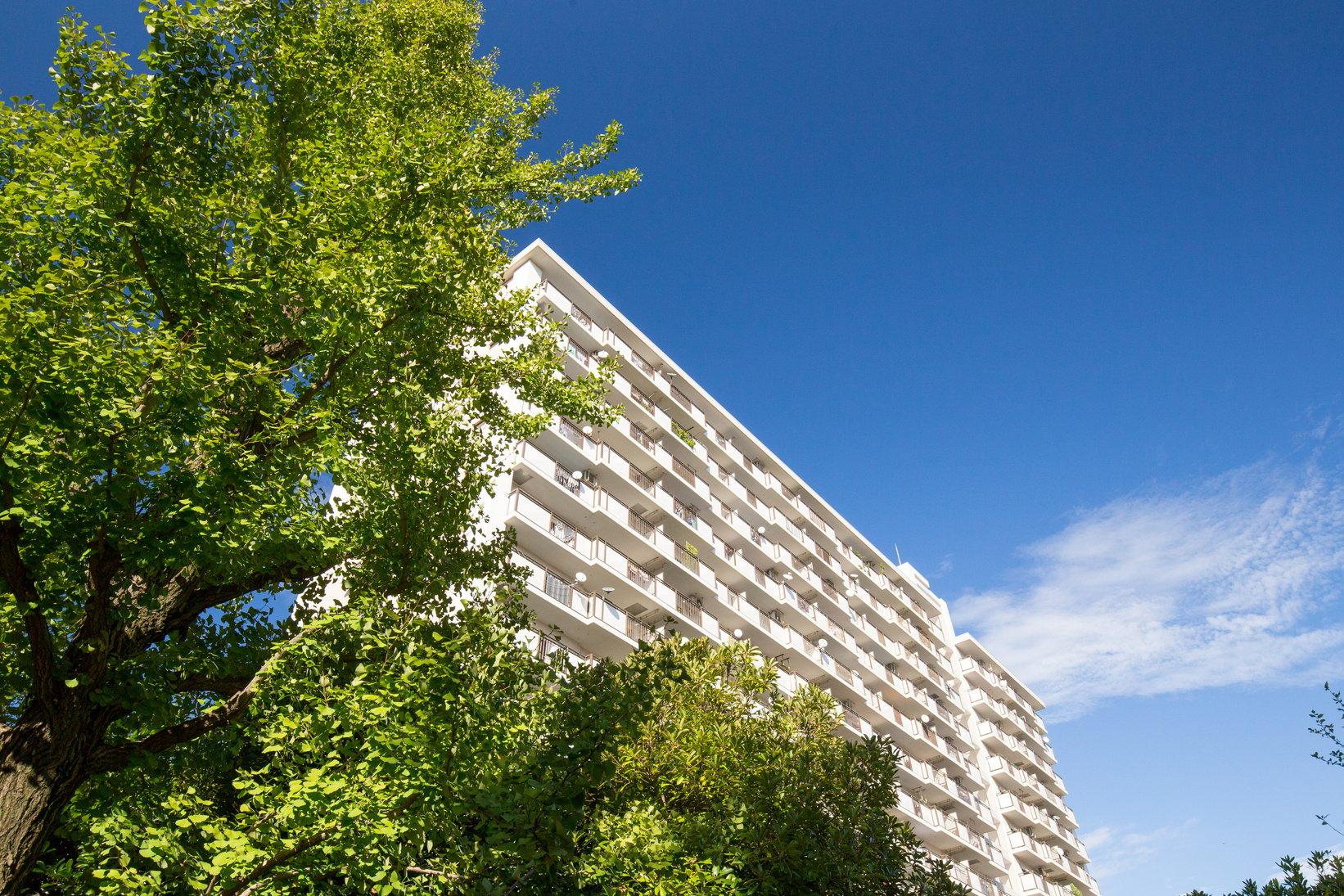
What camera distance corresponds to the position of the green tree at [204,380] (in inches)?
237

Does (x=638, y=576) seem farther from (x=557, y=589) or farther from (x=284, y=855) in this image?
(x=284, y=855)

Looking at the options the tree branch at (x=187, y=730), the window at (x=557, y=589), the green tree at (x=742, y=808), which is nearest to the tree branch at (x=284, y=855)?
the tree branch at (x=187, y=730)

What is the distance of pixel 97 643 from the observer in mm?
6102

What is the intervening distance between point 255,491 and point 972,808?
42216mm

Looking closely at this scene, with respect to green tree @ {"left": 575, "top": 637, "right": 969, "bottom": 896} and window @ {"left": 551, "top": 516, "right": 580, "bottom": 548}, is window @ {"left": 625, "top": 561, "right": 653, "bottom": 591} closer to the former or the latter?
window @ {"left": 551, "top": 516, "right": 580, "bottom": 548}

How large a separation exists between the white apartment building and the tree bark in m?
12.3

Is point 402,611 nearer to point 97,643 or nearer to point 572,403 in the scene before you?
point 97,643

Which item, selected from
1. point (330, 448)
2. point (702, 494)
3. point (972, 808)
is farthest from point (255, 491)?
point (972, 808)

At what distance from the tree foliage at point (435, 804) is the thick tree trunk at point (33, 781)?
58 centimetres

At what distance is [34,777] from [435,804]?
2934 millimetres

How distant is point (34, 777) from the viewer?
5656mm

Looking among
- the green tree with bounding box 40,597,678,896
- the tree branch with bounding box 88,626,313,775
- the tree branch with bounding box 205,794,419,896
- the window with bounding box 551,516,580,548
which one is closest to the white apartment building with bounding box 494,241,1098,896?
the window with bounding box 551,516,580,548

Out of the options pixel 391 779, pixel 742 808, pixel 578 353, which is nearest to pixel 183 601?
pixel 391 779

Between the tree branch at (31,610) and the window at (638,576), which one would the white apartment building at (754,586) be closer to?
the window at (638,576)
